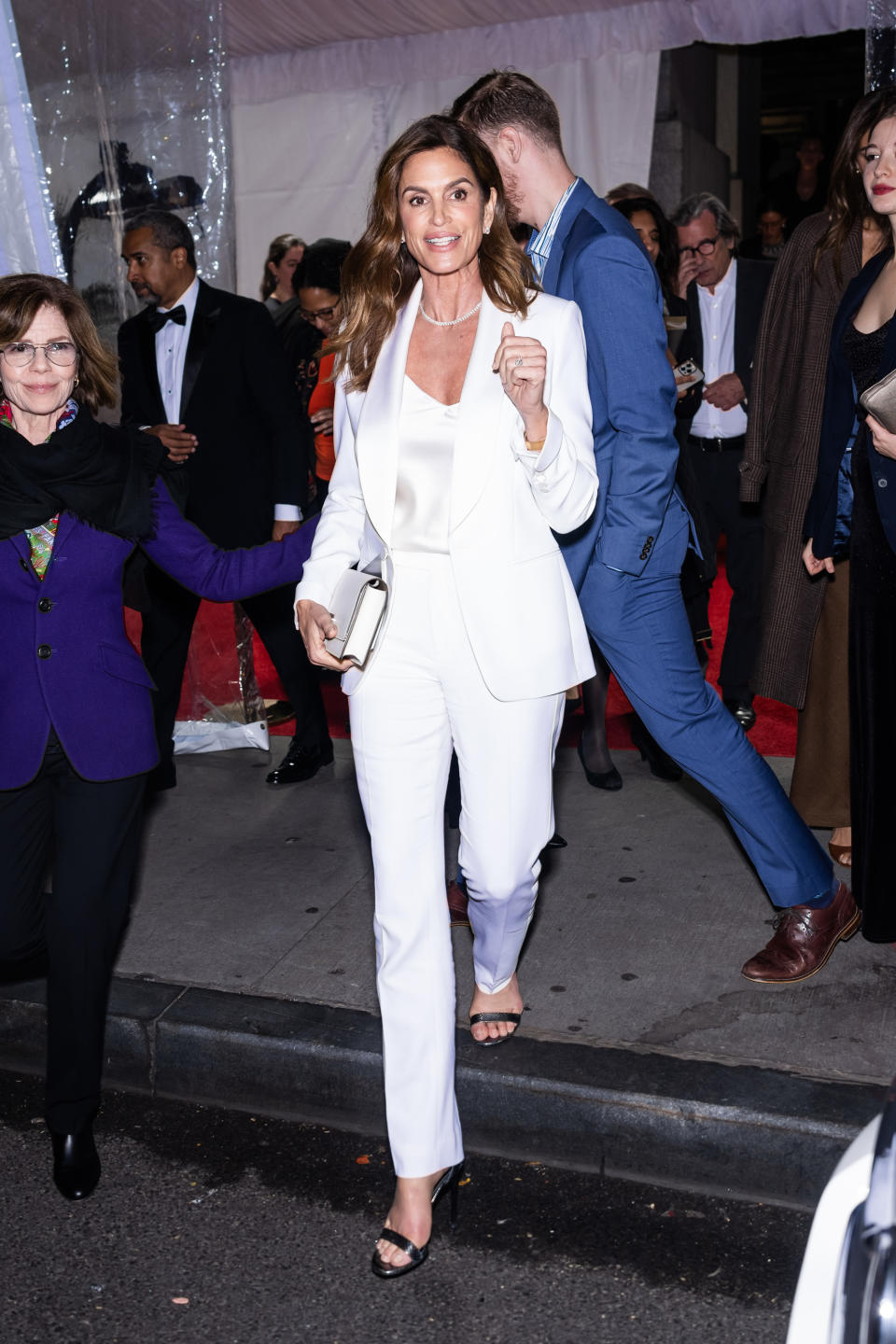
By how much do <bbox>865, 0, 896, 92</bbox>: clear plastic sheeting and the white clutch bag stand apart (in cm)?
469

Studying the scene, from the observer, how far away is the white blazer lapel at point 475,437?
288 centimetres

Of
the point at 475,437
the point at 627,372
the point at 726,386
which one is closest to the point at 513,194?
the point at 627,372

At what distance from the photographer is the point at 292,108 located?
11.3 m

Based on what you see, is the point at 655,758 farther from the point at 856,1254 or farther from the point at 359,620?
the point at 856,1254

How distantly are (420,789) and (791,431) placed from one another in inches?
93.6

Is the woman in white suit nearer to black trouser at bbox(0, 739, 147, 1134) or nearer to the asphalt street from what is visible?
the asphalt street

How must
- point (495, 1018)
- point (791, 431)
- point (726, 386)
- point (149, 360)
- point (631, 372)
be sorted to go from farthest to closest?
point (726, 386), point (149, 360), point (791, 431), point (495, 1018), point (631, 372)

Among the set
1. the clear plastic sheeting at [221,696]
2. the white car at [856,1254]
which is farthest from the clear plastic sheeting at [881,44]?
the white car at [856,1254]

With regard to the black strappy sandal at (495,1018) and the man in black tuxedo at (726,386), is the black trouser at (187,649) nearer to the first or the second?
the man in black tuxedo at (726,386)

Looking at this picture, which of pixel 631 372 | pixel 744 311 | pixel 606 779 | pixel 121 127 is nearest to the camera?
pixel 631 372

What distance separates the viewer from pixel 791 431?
4.77 metres

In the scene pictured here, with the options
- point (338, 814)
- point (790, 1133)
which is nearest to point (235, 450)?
point (338, 814)

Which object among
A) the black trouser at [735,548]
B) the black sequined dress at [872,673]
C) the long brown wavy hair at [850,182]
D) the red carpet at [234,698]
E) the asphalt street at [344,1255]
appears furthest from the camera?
the black trouser at [735,548]

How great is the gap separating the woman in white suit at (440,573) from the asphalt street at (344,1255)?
15 cm
